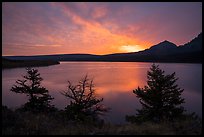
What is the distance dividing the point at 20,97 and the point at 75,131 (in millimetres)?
37898

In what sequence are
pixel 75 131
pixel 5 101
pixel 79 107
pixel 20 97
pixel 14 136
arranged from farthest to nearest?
1. pixel 20 97
2. pixel 5 101
3. pixel 79 107
4. pixel 75 131
5. pixel 14 136

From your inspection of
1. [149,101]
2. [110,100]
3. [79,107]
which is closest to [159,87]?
[149,101]

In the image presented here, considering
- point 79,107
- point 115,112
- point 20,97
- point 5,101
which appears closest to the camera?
point 79,107

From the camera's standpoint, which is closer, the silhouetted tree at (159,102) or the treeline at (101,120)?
the treeline at (101,120)

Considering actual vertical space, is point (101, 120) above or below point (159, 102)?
below

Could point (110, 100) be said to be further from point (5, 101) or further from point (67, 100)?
point (5, 101)

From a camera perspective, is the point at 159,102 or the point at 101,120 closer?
the point at 159,102

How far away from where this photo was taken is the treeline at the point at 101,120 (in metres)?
9.96

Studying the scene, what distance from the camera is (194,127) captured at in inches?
394

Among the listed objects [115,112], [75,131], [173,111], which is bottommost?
[115,112]

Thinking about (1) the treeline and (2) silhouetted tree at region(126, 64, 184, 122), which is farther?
(2) silhouetted tree at region(126, 64, 184, 122)

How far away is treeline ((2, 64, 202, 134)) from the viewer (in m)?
9.96

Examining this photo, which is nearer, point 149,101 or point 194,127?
point 194,127

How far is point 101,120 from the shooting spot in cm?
2141
